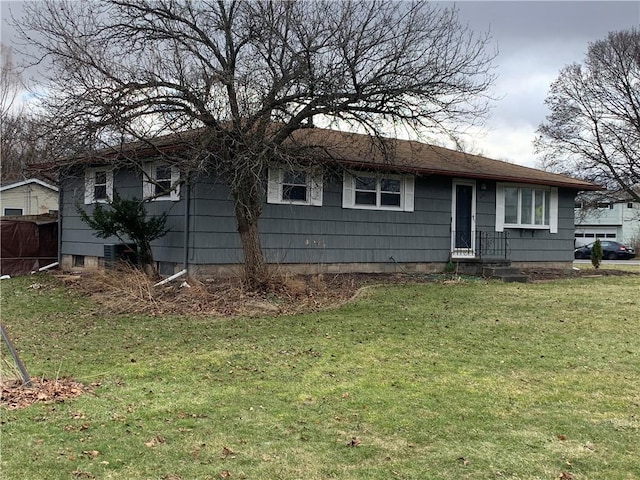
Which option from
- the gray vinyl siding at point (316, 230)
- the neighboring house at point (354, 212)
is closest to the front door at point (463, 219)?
the neighboring house at point (354, 212)

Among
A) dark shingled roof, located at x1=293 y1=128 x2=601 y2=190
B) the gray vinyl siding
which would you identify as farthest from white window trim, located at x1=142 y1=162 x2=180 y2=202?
dark shingled roof, located at x1=293 y1=128 x2=601 y2=190

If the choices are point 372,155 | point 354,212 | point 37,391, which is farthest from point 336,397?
point 354,212

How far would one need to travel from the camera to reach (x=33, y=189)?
88.8ft

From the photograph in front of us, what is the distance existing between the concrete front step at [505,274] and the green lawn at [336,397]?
4.78m

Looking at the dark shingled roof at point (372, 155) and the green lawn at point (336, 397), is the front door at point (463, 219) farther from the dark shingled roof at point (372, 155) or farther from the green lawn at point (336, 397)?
the green lawn at point (336, 397)

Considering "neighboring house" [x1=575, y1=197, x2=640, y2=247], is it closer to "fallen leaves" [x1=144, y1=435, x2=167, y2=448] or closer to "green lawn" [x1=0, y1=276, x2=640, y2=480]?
"green lawn" [x1=0, y1=276, x2=640, y2=480]

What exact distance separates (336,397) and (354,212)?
9.62m

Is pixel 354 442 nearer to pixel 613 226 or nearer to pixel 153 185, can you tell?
pixel 153 185

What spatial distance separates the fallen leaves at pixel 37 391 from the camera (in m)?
5.00

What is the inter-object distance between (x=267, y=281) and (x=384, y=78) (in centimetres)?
428

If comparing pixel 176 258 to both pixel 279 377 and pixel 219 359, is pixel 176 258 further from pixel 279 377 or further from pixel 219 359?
pixel 279 377

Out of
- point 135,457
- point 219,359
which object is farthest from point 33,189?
point 135,457

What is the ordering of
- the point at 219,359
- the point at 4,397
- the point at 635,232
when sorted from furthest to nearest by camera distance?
the point at 635,232 → the point at 219,359 → the point at 4,397

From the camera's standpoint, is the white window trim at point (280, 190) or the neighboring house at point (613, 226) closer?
the white window trim at point (280, 190)
